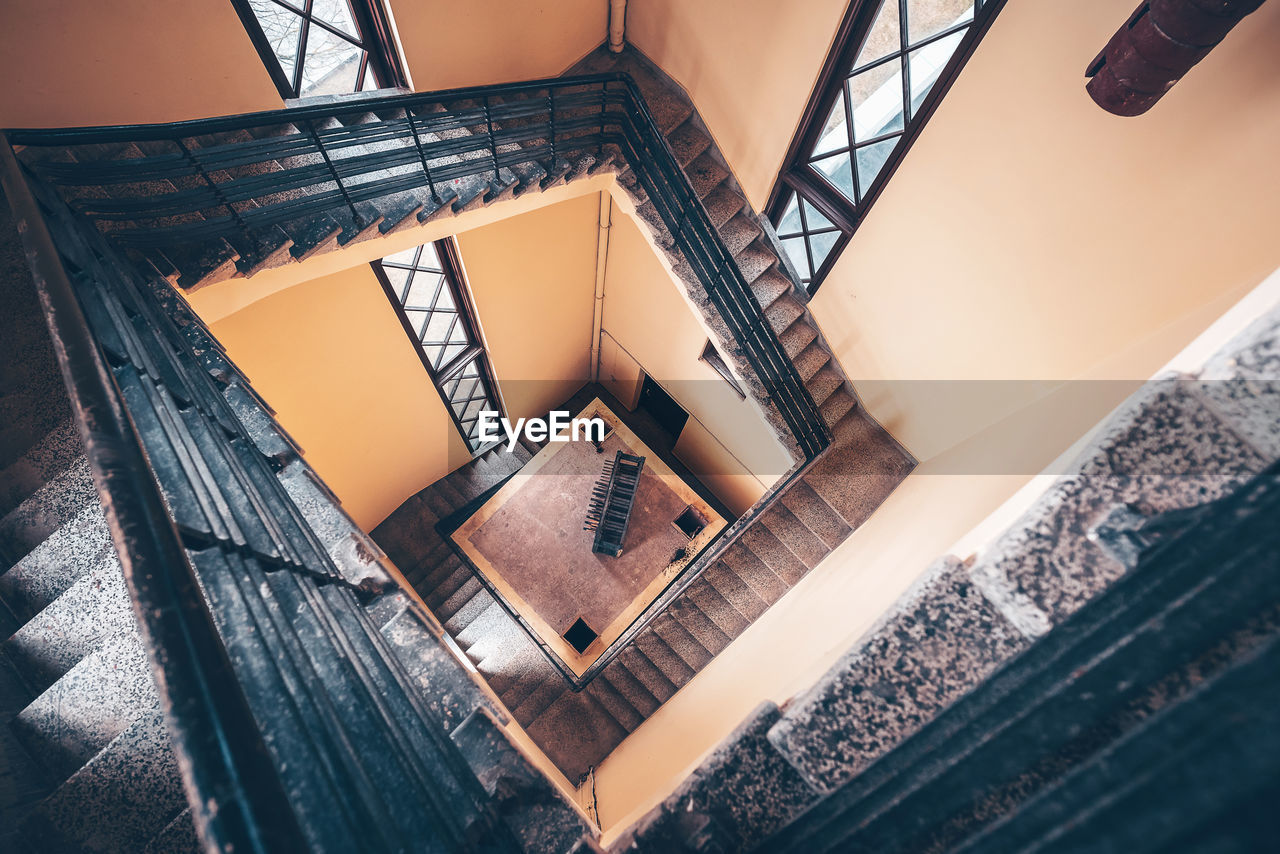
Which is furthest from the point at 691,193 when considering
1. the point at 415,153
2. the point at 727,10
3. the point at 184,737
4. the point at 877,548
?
the point at 184,737

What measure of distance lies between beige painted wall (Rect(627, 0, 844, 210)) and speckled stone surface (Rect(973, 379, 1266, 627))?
→ 3.27m

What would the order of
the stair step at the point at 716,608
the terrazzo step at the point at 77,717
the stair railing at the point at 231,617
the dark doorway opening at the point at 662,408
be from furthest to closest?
the dark doorway opening at the point at 662,408
the stair step at the point at 716,608
the terrazzo step at the point at 77,717
the stair railing at the point at 231,617

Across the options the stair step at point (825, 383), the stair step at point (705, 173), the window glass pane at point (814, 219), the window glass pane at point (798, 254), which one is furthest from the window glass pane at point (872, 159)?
the stair step at point (825, 383)

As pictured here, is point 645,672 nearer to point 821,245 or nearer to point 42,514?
point 821,245

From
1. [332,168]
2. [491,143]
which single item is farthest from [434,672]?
[491,143]

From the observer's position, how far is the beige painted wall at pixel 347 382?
4.18m

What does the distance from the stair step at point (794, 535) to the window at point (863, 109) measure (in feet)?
7.10

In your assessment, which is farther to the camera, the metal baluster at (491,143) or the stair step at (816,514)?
the stair step at (816,514)

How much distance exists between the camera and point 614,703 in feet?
19.3

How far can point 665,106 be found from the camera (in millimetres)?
5277

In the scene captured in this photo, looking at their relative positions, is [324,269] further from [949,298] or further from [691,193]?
[949,298]

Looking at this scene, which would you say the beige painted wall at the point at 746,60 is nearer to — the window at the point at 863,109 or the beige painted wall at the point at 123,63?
the window at the point at 863,109

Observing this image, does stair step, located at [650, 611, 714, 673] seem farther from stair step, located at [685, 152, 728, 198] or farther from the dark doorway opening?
stair step, located at [685, 152, 728, 198]

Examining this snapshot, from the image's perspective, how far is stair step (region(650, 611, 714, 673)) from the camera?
5605mm
